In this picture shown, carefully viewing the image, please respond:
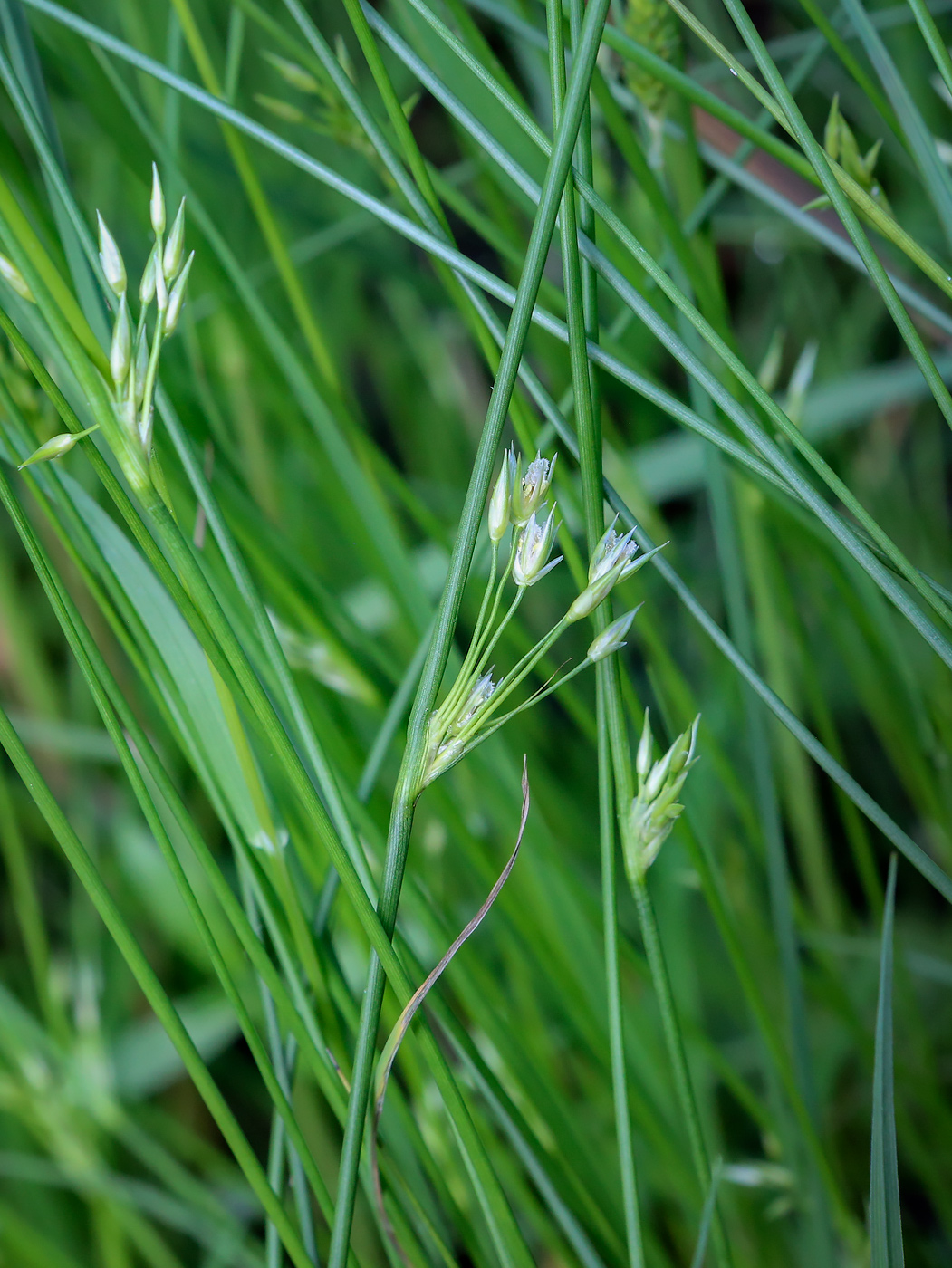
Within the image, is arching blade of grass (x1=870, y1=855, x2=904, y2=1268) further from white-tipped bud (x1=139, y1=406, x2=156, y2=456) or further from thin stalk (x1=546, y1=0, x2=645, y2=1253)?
white-tipped bud (x1=139, y1=406, x2=156, y2=456)

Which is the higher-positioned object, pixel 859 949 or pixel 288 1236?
pixel 288 1236

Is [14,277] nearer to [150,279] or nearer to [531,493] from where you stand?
[150,279]

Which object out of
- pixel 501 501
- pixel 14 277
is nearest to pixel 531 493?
pixel 501 501

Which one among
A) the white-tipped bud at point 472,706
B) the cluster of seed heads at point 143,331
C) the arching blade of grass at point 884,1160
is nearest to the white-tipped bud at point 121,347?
the cluster of seed heads at point 143,331

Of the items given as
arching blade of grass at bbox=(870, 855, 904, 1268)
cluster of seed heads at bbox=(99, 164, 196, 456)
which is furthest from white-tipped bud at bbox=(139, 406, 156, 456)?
arching blade of grass at bbox=(870, 855, 904, 1268)

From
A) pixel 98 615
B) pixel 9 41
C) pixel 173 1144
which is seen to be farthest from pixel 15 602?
pixel 9 41

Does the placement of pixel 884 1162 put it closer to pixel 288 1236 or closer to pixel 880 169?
pixel 288 1236

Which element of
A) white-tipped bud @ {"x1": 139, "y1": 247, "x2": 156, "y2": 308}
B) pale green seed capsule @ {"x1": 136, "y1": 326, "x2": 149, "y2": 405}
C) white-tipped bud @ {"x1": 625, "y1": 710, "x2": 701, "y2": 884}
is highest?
white-tipped bud @ {"x1": 139, "y1": 247, "x2": 156, "y2": 308}
